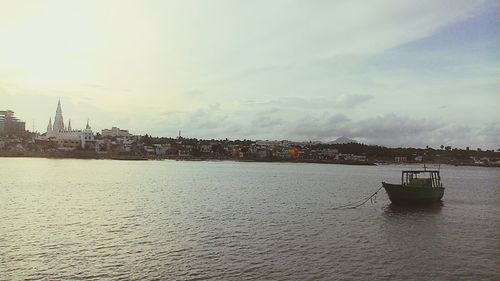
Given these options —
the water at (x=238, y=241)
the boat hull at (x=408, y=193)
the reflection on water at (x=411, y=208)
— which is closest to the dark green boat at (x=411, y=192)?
the boat hull at (x=408, y=193)

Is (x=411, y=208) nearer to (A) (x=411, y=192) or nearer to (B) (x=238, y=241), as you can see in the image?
(A) (x=411, y=192)

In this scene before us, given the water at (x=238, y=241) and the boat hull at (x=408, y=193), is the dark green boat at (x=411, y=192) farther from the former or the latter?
the water at (x=238, y=241)

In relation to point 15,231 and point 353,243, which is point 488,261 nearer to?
point 353,243

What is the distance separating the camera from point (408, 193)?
58438mm

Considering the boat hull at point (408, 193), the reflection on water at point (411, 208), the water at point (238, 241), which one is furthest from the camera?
the boat hull at point (408, 193)

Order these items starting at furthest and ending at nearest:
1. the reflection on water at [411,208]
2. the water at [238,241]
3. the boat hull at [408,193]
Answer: the boat hull at [408,193] < the reflection on water at [411,208] < the water at [238,241]

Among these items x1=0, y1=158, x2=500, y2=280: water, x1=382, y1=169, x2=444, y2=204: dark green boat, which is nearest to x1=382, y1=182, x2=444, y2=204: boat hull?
x1=382, y1=169, x2=444, y2=204: dark green boat

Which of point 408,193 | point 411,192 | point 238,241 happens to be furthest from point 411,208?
point 238,241

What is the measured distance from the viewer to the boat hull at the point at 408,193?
57812 millimetres

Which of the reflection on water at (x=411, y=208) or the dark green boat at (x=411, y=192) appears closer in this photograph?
the reflection on water at (x=411, y=208)

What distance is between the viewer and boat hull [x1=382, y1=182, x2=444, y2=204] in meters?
57.8

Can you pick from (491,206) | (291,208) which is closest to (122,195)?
(291,208)

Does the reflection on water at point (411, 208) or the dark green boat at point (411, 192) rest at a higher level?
the dark green boat at point (411, 192)

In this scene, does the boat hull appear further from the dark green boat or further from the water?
the water
